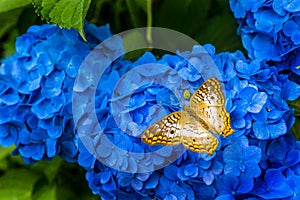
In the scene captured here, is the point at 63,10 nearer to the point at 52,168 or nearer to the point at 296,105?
the point at 52,168

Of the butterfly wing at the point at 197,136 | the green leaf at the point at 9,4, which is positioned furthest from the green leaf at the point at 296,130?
the green leaf at the point at 9,4

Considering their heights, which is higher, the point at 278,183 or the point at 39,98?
the point at 39,98

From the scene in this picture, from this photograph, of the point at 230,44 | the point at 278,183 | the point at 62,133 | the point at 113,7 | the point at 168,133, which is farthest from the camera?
the point at 113,7

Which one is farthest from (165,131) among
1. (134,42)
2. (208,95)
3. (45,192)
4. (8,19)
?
(8,19)

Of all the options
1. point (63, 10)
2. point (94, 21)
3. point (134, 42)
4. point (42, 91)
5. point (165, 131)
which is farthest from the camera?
point (94, 21)

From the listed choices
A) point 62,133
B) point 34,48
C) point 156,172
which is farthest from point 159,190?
point 34,48

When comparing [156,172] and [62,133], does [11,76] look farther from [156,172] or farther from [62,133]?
[156,172]
